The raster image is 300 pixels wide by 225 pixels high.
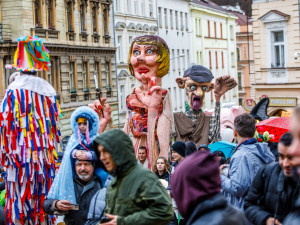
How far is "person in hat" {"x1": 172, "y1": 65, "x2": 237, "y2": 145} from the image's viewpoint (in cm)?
1038

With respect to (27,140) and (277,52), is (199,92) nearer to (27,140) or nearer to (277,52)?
(27,140)

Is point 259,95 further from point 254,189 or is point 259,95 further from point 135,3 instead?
point 254,189

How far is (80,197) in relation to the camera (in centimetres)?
716

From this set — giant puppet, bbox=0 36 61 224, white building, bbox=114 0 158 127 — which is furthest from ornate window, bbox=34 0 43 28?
giant puppet, bbox=0 36 61 224

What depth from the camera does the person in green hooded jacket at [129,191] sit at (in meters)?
5.32

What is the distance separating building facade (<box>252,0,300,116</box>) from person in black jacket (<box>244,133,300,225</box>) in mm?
25388

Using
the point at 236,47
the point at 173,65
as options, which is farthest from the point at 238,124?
the point at 236,47

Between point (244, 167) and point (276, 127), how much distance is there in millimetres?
2603

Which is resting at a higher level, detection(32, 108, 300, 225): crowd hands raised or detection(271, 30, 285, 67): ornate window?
detection(271, 30, 285, 67): ornate window

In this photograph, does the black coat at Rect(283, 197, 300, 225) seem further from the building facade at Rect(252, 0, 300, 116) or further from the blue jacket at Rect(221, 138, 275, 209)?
the building facade at Rect(252, 0, 300, 116)

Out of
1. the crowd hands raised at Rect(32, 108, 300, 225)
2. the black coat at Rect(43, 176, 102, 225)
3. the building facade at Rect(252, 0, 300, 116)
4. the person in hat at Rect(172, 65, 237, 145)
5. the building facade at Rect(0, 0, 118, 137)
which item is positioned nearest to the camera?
the crowd hands raised at Rect(32, 108, 300, 225)

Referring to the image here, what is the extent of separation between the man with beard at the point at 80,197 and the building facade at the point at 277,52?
80.2ft

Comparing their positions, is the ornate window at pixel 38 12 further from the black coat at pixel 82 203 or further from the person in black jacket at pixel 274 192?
the person in black jacket at pixel 274 192

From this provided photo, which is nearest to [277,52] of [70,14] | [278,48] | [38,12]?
[278,48]
